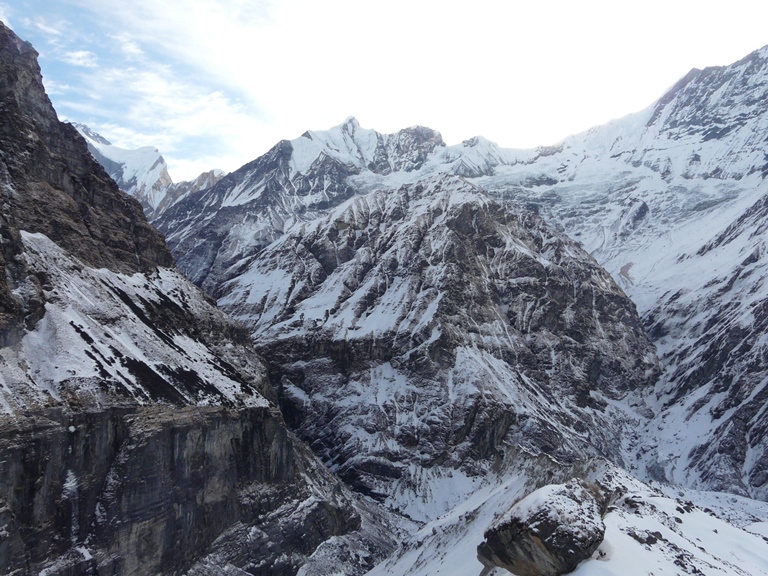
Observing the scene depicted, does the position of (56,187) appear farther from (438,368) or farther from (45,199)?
(438,368)

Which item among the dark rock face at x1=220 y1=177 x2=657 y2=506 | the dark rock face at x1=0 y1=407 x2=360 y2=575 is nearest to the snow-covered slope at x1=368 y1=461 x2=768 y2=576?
the dark rock face at x1=0 y1=407 x2=360 y2=575

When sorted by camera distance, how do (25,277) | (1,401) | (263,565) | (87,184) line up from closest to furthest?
(1,401), (25,277), (263,565), (87,184)

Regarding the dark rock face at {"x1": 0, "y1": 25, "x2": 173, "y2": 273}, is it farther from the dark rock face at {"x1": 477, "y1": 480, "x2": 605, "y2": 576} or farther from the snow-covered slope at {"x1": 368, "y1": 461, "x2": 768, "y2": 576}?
the dark rock face at {"x1": 477, "y1": 480, "x2": 605, "y2": 576}

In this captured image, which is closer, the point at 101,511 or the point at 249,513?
the point at 101,511

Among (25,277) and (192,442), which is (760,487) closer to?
(192,442)

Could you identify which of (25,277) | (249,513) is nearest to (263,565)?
(249,513)

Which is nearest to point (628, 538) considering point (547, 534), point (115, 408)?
point (547, 534)
